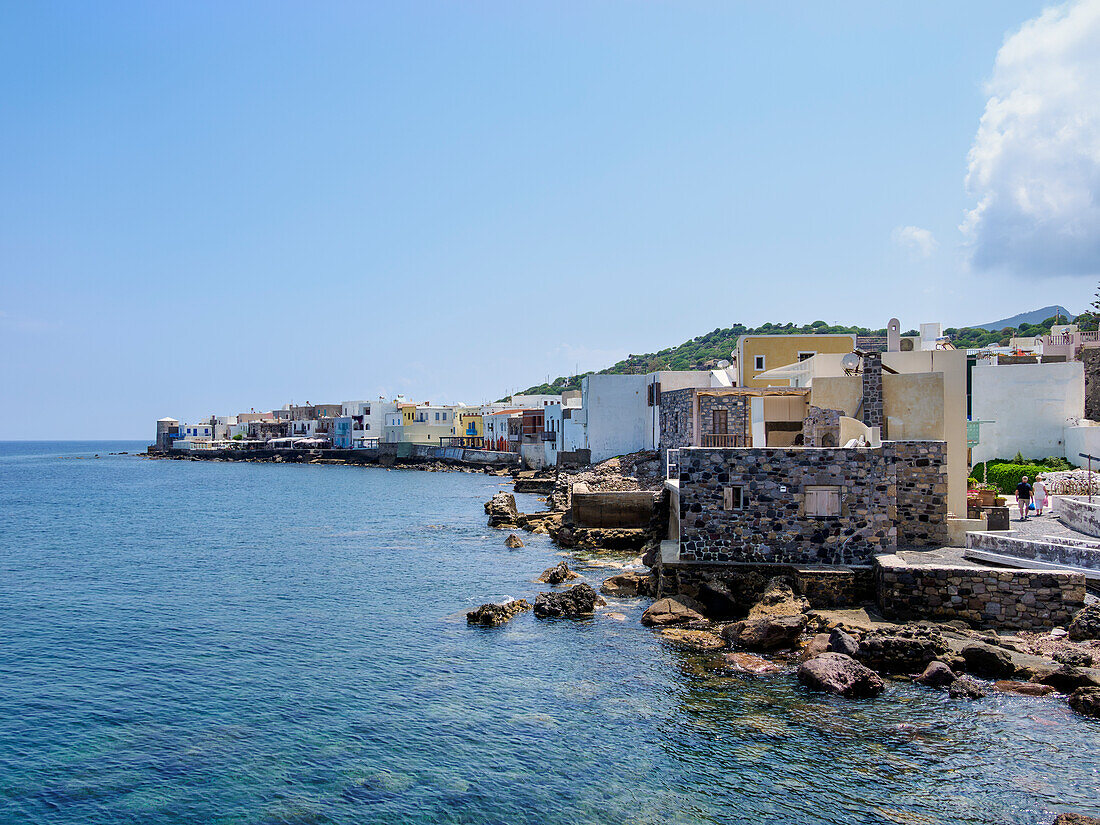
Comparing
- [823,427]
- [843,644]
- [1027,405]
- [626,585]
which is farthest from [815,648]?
[1027,405]

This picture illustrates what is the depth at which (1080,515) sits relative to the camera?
22266mm

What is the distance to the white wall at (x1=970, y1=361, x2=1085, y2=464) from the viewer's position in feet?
124

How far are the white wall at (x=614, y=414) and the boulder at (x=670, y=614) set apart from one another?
46.3 metres

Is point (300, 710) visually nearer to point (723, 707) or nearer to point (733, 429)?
point (723, 707)

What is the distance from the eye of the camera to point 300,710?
15.5 meters

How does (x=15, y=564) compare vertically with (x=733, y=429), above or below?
below

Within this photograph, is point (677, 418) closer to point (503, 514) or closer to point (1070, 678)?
point (503, 514)

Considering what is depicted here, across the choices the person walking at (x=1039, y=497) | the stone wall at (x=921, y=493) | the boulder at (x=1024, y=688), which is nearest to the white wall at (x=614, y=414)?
the person walking at (x=1039, y=497)

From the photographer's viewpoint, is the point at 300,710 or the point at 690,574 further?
the point at 690,574

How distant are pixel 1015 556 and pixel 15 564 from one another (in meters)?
38.6

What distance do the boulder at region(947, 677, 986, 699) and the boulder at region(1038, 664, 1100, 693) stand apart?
1258 millimetres

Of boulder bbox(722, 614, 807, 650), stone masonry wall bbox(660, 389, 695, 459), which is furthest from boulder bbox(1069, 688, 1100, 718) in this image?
stone masonry wall bbox(660, 389, 695, 459)

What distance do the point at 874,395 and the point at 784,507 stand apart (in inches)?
248

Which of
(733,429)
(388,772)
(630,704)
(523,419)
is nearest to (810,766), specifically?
(630,704)
